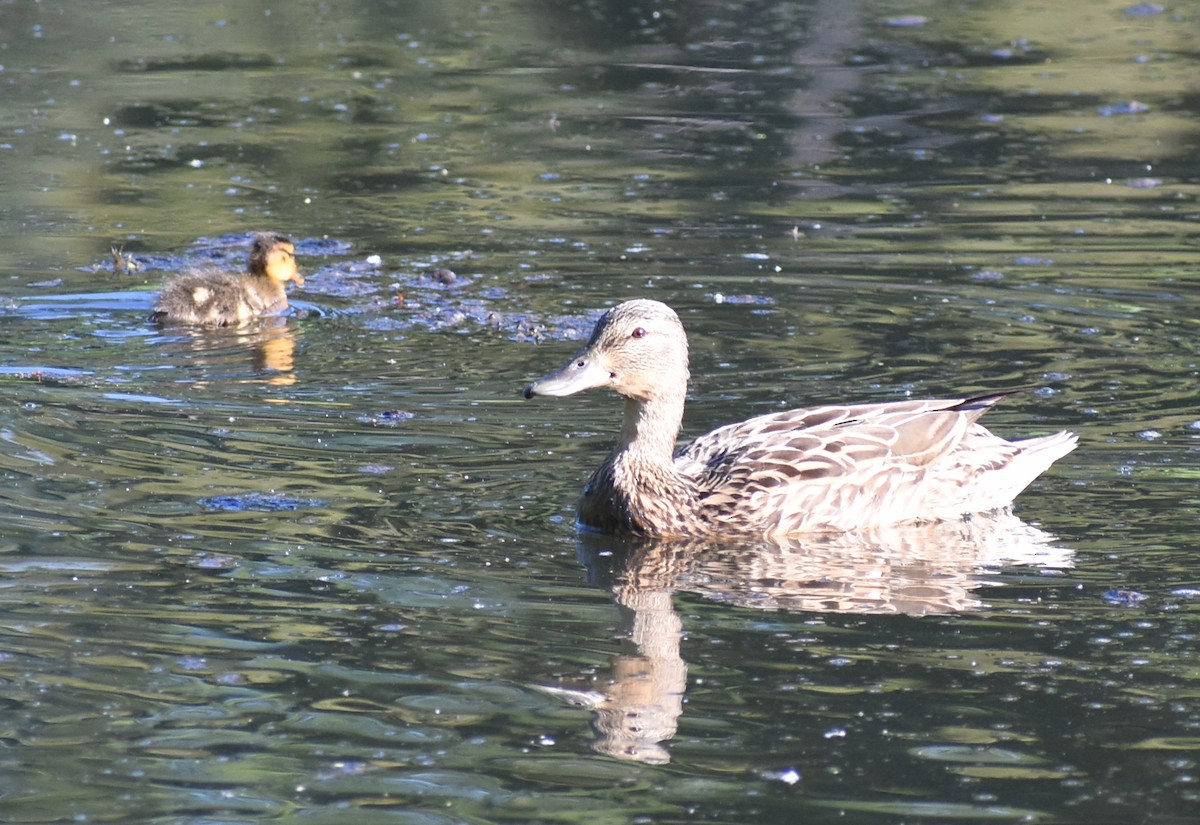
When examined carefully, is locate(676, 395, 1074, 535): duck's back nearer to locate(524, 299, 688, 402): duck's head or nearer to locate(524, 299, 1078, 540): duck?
locate(524, 299, 1078, 540): duck

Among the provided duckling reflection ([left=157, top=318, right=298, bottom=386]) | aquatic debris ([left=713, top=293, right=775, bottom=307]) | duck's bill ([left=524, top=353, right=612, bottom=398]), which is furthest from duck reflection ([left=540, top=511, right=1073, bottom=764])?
aquatic debris ([left=713, top=293, right=775, bottom=307])

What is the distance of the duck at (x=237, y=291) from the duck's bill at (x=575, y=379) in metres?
4.16

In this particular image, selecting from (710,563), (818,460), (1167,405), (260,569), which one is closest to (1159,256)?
(1167,405)

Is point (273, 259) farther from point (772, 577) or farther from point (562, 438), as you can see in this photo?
point (772, 577)

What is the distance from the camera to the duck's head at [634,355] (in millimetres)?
8023

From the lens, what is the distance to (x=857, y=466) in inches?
324

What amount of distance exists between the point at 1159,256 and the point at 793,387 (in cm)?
412

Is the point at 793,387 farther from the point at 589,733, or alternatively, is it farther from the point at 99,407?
the point at 589,733

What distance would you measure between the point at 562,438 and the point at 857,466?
163 cm

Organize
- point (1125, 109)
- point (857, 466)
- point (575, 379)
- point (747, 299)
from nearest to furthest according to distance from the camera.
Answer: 1. point (575, 379)
2. point (857, 466)
3. point (747, 299)
4. point (1125, 109)

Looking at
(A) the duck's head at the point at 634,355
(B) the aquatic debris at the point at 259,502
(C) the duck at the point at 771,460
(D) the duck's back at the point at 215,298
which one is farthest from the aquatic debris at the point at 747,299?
(B) the aquatic debris at the point at 259,502

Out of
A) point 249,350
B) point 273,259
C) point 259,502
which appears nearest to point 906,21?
point 273,259

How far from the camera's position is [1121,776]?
5363 mm

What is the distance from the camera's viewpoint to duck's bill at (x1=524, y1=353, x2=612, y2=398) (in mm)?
7814
